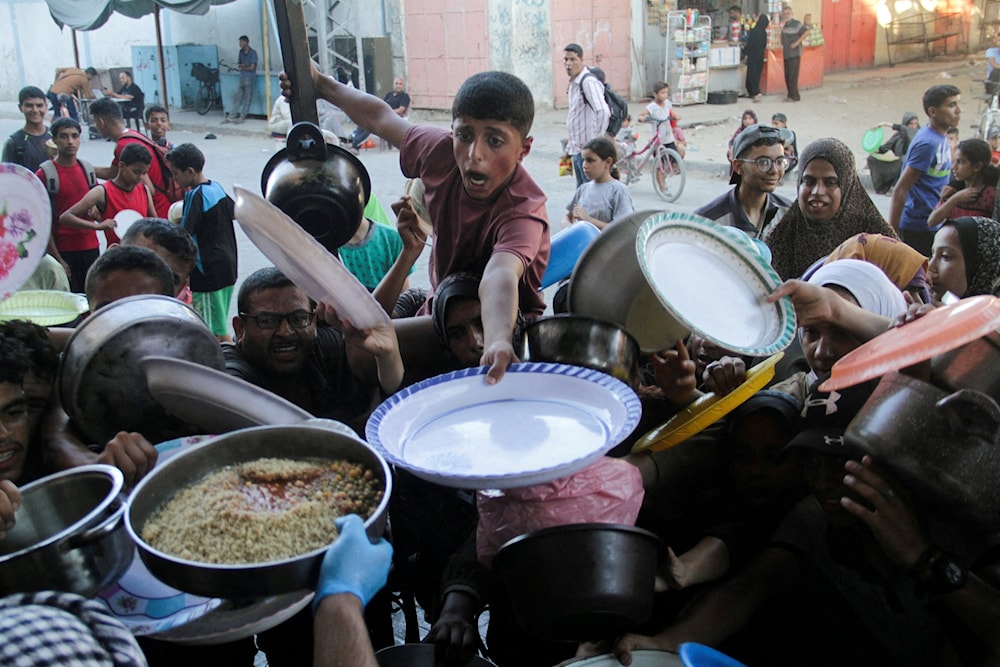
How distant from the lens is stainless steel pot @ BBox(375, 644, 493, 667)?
73.7 inches

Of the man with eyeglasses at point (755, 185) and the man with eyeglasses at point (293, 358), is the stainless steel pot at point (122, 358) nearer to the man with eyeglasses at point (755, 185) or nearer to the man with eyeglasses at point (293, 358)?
the man with eyeglasses at point (293, 358)

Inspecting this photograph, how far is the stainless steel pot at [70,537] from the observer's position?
4.65ft

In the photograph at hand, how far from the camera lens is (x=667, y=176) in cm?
1088

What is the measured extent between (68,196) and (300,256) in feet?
15.5

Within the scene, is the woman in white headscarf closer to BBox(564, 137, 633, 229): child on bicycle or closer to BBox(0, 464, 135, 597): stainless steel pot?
BBox(0, 464, 135, 597): stainless steel pot

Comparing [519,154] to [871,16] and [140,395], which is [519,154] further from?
[871,16]

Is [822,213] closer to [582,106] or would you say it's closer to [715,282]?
[715,282]

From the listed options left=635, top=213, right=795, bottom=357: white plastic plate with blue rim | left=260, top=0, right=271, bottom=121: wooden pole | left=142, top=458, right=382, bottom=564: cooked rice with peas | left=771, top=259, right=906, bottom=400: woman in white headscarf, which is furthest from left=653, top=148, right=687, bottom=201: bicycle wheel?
left=260, top=0, right=271, bottom=121: wooden pole

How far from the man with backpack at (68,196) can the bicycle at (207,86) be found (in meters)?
16.5

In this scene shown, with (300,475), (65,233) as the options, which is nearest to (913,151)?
(300,475)

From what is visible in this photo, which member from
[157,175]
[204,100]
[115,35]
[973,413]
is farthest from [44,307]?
[115,35]

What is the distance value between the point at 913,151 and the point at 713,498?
4448mm

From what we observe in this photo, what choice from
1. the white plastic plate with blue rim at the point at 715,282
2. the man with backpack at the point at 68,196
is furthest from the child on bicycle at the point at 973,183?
the man with backpack at the point at 68,196

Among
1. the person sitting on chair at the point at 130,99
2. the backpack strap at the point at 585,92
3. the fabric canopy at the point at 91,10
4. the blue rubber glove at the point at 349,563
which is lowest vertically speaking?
the blue rubber glove at the point at 349,563
